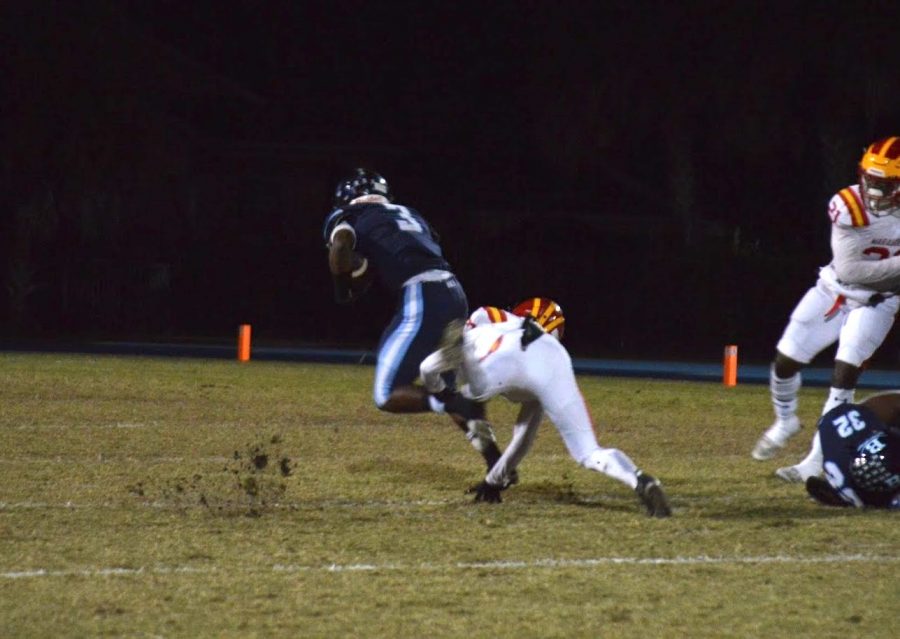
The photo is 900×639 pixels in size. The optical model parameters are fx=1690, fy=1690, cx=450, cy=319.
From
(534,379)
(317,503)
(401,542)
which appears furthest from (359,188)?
(401,542)

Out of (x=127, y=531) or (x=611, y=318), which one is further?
(x=611, y=318)

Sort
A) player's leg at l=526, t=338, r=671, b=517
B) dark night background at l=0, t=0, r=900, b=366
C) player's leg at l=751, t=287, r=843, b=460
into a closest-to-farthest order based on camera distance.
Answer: player's leg at l=526, t=338, r=671, b=517 < player's leg at l=751, t=287, r=843, b=460 < dark night background at l=0, t=0, r=900, b=366

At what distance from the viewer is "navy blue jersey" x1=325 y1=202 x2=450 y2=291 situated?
8680mm

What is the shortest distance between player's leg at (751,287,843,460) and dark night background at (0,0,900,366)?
18.5 m

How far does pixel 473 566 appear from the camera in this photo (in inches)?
268

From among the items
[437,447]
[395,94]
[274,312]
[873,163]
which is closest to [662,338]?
[274,312]

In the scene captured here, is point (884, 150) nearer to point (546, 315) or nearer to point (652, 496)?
point (546, 315)

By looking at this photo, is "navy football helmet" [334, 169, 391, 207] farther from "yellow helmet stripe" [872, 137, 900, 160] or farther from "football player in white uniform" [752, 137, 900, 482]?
"yellow helmet stripe" [872, 137, 900, 160]

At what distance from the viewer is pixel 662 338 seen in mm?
31297

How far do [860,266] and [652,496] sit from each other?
8.19 feet

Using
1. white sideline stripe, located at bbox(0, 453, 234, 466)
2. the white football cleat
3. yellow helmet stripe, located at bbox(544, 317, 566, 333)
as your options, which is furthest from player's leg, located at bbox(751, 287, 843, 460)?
white sideline stripe, located at bbox(0, 453, 234, 466)

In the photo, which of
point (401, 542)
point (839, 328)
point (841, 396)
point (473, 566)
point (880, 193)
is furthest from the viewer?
point (839, 328)

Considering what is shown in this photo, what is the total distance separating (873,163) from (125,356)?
57.1 ft

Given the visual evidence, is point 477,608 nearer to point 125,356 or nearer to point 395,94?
point 125,356
